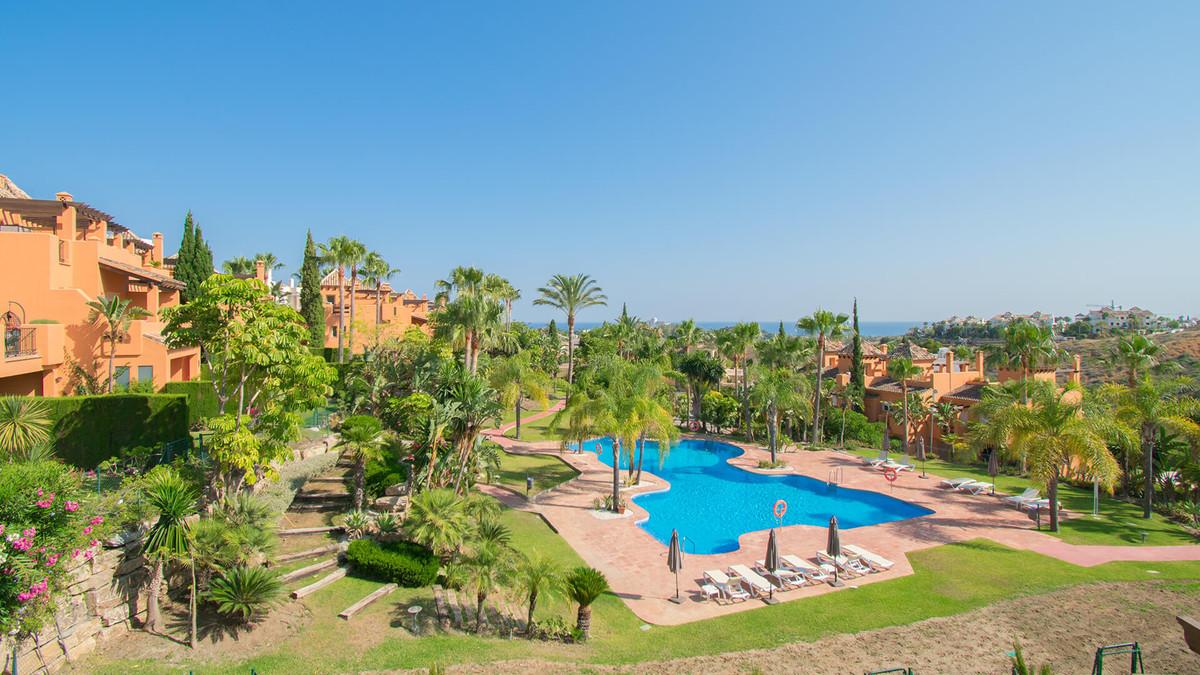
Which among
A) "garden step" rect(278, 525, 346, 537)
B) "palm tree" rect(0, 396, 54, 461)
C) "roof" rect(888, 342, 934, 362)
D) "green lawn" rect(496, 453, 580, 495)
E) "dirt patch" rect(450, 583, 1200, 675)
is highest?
"roof" rect(888, 342, 934, 362)

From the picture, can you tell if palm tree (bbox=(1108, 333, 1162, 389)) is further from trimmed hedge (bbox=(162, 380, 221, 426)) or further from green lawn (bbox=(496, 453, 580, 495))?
trimmed hedge (bbox=(162, 380, 221, 426))

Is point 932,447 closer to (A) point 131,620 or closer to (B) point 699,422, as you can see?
(B) point 699,422

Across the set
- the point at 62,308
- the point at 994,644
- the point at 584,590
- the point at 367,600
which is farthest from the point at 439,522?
the point at 62,308

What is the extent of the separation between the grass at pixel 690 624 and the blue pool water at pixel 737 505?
208 inches

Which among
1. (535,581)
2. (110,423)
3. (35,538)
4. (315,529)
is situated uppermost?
(110,423)

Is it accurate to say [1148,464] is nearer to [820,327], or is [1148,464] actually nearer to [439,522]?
[820,327]

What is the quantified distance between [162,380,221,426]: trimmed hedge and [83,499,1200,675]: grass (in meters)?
12.0

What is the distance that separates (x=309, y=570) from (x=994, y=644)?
16553 millimetres

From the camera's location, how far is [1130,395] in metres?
22.2

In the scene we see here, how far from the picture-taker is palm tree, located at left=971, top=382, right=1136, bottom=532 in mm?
19016

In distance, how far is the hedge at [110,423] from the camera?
16.0 m

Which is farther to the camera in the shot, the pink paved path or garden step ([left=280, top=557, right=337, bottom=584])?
the pink paved path

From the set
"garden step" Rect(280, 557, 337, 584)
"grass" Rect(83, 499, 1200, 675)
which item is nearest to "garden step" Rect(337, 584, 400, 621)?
"grass" Rect(83, 499, 1200, 675)

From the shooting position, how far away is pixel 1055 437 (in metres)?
19.6
